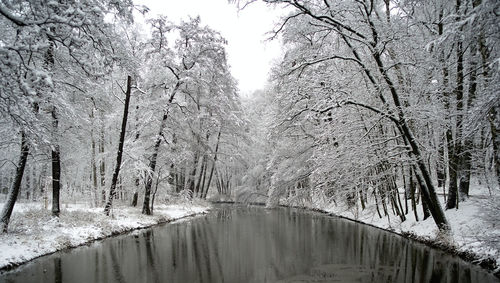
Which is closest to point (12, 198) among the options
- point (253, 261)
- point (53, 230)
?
point (53, 230)

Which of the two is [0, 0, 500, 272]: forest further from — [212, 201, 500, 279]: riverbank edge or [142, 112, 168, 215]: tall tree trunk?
[212, 201, 500, 279]: riverbank edge

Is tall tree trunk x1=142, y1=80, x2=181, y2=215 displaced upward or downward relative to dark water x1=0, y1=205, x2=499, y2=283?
upward

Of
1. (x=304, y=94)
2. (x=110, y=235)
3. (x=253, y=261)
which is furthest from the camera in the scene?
(x=110, y=235)

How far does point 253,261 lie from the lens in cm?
1034

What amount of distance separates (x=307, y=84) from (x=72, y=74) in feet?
30.4

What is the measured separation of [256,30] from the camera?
11.7 meters

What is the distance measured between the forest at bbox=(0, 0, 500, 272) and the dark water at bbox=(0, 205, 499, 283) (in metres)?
1.89

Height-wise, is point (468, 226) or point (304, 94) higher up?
point (304, 94)

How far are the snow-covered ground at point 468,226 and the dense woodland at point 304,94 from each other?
Answer: 0.52m

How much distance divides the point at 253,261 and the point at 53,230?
25.9 ft

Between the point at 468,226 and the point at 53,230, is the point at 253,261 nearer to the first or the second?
the point at 468,226

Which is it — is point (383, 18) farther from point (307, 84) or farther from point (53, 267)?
point (53, 267)

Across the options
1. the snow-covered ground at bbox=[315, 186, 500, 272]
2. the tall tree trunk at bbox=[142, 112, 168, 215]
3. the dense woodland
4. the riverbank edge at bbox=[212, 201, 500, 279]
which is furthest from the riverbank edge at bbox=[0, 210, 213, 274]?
the riverbank edge at bbox=[212, 201, 500, 279]

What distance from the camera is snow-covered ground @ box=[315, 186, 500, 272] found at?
6.67 m
